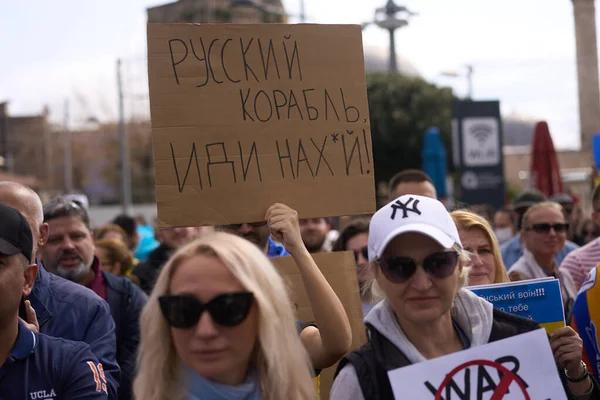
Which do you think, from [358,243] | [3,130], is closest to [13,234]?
[358,243]

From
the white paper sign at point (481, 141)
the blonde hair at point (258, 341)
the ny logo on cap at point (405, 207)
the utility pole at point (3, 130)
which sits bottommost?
the blonde hair at point (258, 341)

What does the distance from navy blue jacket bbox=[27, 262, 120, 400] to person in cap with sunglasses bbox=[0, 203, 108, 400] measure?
765 mm

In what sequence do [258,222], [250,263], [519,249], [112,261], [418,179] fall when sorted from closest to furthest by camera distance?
[250,263] < [258,222] < [418,179] < [112,261] < [519,249]

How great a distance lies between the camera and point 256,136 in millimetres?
3531

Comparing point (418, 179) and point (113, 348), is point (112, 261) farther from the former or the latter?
point (113, 348)

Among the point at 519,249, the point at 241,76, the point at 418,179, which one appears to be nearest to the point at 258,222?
the point at 241,76

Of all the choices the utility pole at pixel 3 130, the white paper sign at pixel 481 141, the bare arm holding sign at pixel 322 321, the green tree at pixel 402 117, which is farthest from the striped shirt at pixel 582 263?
the utility pole at pixel 3 130

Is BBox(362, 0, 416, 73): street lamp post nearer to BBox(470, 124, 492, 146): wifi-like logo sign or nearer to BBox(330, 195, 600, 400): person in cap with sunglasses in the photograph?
BBox(470, 124, 492, 146): wifi-like logo sign

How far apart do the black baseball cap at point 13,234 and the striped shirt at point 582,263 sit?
3625mm

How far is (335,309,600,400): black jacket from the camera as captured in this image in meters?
2.35

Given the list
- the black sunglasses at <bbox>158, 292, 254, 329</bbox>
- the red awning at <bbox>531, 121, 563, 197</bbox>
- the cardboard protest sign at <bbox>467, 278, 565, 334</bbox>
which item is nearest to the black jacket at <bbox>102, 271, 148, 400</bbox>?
the cardboard protest sign at <bbox>467, 278, 565, 334</bbox>

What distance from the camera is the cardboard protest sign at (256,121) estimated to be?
11.1ft

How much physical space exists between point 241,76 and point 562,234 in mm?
3156

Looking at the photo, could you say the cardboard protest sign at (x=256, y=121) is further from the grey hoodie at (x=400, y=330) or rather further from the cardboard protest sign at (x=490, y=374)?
the cardboard protest sign at (x=490, y=374)
